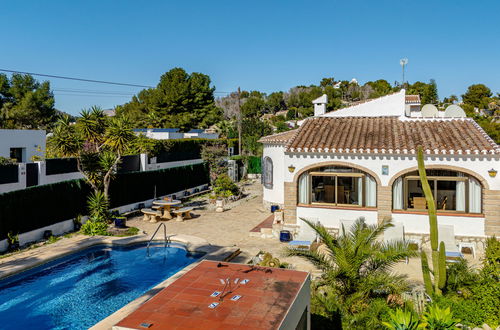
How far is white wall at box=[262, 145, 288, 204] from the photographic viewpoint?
25234 mm

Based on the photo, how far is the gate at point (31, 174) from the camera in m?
21.5

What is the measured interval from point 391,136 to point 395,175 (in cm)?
236

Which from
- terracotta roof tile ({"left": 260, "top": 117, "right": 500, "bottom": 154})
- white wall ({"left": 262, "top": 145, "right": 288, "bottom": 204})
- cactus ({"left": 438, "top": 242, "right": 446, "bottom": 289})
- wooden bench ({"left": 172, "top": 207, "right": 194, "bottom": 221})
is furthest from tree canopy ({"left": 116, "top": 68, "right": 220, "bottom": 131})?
cactus ({"left": 438, "top": 242, "right": 446, "bottom": 289})

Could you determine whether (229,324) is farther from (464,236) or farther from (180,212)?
(180,212)

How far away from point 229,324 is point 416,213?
1382cm

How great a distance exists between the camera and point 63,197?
69.6 ft

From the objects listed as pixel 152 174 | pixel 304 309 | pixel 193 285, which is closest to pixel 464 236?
pixel 304 309

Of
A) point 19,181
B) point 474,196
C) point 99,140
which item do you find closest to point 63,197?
point 19,181

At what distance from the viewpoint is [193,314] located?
7.58 meters

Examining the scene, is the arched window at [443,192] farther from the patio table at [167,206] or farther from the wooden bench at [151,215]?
the wooden bench at [151,215]

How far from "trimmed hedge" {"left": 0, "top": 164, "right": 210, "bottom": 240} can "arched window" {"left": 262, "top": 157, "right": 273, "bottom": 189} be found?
26.4 ft

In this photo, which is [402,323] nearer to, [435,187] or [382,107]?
[435,187]

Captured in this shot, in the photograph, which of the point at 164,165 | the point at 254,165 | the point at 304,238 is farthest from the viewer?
the point at 254,165

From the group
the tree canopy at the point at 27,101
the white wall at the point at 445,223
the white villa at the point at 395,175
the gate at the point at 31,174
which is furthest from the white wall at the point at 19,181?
the tree canopy at the point at 27,101
